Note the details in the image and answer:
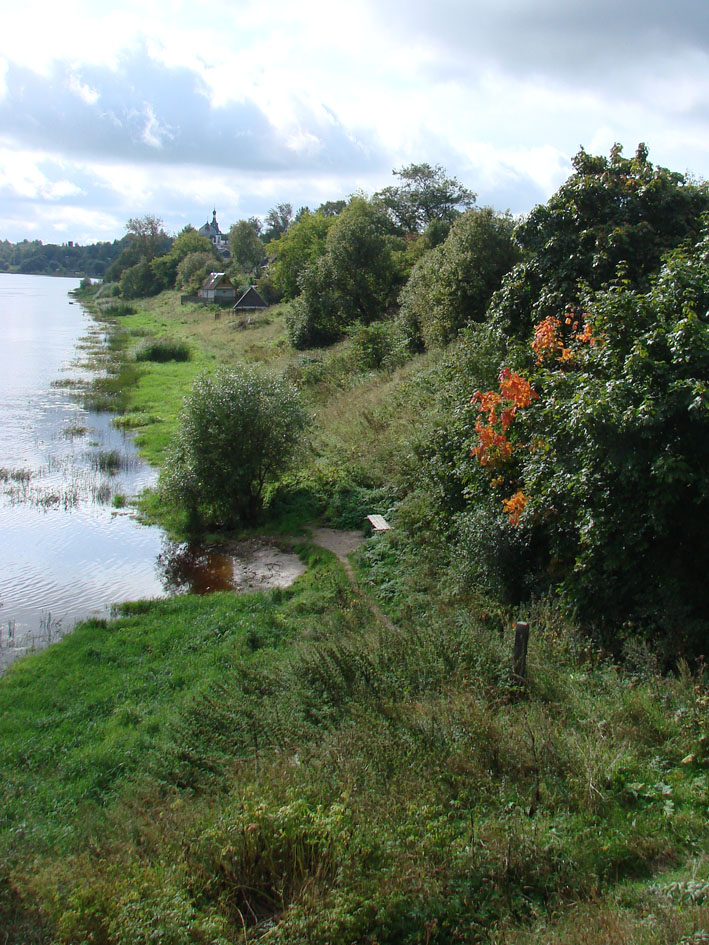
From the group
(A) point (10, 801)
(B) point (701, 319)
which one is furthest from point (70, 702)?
(B) point (701, 319)

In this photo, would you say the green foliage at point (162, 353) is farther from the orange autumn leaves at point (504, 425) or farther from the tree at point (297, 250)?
the orange autumn leaves at point (504, 425)

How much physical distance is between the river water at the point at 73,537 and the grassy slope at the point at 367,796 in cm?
343

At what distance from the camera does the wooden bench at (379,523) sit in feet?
52.9

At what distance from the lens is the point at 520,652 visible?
7742 mm

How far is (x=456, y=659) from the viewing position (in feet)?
27.6

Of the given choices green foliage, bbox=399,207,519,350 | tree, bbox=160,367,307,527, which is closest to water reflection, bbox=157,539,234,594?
tree, bbox=160,367,307,527

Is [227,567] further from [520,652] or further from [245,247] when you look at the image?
[245,247]

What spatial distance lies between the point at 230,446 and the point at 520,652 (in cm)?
1254

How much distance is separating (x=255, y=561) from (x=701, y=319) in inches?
434

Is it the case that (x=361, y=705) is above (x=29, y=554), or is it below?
above

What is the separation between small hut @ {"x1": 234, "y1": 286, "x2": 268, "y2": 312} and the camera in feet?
216

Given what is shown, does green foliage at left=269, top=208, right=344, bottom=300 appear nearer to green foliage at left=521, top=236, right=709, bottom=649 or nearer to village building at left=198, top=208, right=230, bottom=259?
green foliage at left=521, top=236, right=709, bottom=649

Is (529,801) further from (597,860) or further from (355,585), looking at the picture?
(355,585)

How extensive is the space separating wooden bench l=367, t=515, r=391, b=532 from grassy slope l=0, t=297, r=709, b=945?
481 cm
